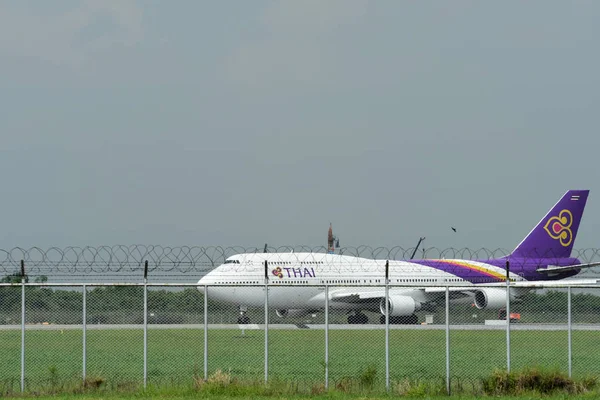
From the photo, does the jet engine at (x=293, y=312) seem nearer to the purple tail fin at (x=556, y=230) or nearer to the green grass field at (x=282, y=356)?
the green grass field at (x=282, y=356)

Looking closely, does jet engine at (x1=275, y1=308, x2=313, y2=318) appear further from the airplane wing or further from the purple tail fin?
the purple tail fin

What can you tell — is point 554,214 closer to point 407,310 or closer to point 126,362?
point 407,310

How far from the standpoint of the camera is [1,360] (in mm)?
29203

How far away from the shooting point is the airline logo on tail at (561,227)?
Result: 56031 millimetres

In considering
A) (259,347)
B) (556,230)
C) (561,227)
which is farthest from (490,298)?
(259,347)

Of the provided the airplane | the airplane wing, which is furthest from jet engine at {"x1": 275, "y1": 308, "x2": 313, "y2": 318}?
the airplane wing

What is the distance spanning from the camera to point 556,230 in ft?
184

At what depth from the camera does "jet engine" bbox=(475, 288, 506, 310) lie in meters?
48.9

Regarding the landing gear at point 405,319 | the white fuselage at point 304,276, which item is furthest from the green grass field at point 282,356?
the landing gear at point 405,319

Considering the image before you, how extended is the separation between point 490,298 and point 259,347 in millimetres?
18848

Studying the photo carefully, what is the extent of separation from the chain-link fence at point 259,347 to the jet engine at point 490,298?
576mm

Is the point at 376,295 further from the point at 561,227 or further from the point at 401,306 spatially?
the point at 561,227

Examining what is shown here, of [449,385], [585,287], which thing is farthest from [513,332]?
[449,385]

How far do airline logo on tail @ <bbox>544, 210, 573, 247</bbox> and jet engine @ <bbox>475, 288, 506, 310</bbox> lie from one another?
7565 millimetres
